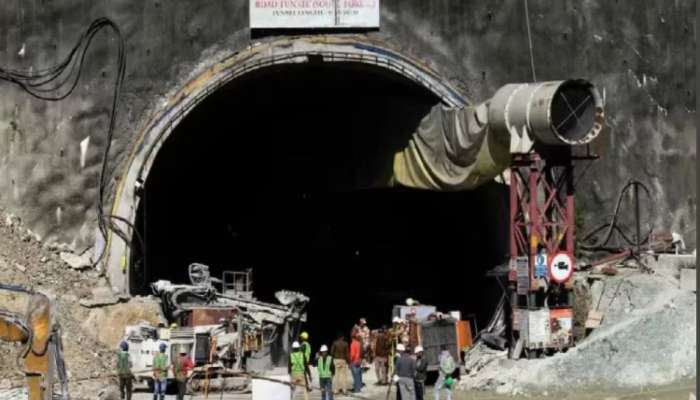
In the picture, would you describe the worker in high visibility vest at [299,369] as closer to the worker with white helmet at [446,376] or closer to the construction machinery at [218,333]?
the construction machinery at [218,333]

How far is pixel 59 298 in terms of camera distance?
127 ft

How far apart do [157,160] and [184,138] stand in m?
1.96

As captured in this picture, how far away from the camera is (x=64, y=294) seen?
1535 inches

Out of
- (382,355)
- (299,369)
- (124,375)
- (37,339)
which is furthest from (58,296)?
(37,339)

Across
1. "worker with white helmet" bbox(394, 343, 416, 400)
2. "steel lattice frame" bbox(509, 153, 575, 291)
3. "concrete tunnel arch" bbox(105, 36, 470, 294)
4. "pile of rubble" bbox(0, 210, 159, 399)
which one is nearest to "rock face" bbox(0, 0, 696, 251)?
"concrete tunnel arch" bbox(105, 36, 470, 294)

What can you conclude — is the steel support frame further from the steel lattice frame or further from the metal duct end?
the metal duct end

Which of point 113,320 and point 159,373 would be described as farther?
point 113,320

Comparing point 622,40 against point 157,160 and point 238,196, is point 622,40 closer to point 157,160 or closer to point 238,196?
point 157,160

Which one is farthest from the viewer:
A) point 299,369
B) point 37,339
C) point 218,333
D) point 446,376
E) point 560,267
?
point 218,333

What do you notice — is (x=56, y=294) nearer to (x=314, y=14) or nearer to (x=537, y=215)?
(x=314, y=14)

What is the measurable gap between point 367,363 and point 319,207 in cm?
1696

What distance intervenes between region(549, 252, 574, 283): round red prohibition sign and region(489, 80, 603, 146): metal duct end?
303 cm

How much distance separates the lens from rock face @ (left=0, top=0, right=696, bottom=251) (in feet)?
133

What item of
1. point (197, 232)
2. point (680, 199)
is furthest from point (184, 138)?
point (680, 199)
